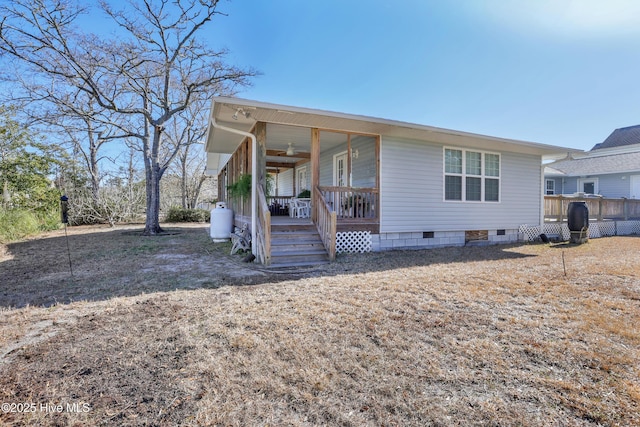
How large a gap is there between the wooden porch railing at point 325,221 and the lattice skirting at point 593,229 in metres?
7.13

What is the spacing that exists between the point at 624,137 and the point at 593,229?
70.4 ft

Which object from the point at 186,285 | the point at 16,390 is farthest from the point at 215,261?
the point at 16,390

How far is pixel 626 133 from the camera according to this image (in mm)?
25844

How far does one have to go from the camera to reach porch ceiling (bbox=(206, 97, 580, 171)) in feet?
20.3

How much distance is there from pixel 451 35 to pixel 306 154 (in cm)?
616

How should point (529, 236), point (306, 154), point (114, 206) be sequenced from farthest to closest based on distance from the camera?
point (114, 206) → point (306, 154) → point (529, 236)

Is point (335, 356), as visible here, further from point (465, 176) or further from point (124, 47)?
point (124, 47)

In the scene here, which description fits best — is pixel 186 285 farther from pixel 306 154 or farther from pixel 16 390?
pixel 306 154

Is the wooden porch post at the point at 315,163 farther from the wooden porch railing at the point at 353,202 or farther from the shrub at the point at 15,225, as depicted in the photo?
the shrub at the point at 15,225

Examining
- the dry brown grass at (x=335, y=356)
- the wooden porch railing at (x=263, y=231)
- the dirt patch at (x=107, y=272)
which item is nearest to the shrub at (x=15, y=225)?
the dirt patch at (x=107, y=272)

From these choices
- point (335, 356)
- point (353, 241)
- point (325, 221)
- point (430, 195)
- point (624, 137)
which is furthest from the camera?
point (624, 137)

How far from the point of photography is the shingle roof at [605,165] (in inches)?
672

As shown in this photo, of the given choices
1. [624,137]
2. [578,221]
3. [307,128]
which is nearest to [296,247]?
[307,128]

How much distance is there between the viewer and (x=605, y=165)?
18.5m
